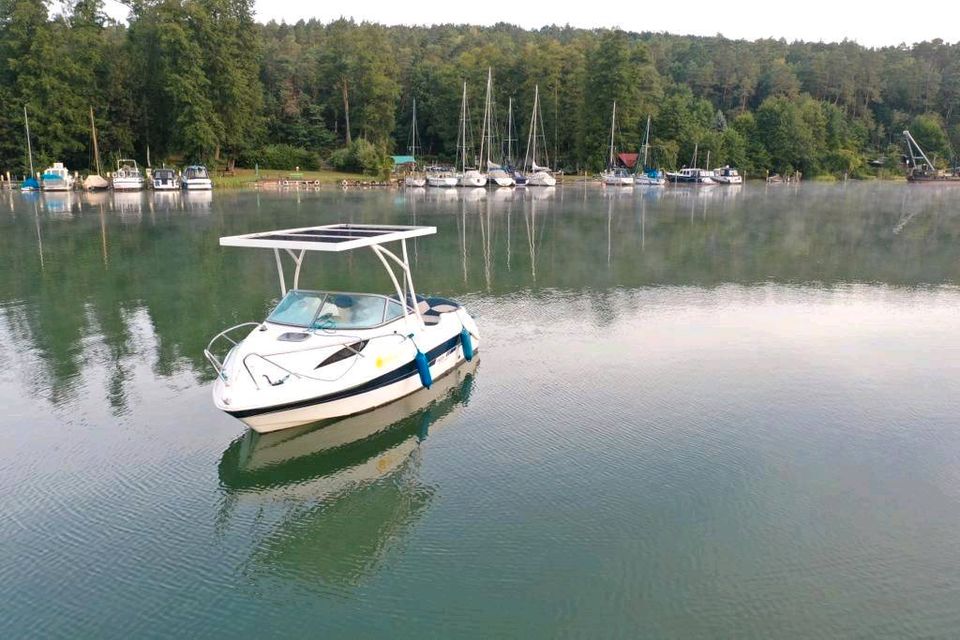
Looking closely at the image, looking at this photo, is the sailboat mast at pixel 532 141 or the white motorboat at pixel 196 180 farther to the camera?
the sailboat mast at pixel 532 141

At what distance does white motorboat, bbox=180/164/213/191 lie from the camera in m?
70.4

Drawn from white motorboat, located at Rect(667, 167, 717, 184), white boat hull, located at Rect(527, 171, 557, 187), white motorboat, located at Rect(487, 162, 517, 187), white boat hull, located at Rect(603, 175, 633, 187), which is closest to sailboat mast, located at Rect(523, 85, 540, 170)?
white motorboat, located at Rect(487, 162, 517, 187)

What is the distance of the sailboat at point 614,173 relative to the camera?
8894 centimetres

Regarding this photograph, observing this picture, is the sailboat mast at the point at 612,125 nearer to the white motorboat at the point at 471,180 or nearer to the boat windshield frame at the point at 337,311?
the white motorboat at the point at 471,180

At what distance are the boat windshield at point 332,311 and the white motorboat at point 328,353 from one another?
0.05ft

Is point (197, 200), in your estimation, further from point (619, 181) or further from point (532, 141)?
point (532, 141)

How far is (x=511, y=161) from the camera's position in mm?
103250

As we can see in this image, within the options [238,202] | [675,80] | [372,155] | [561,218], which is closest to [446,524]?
[561,218]

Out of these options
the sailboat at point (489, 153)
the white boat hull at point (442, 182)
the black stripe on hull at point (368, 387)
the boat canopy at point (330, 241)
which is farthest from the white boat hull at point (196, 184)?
the black stripe on hull at point (368, 387)

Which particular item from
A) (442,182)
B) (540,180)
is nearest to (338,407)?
(442,182)

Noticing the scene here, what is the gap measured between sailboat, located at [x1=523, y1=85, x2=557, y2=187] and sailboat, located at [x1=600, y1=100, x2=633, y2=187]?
664 centimetres

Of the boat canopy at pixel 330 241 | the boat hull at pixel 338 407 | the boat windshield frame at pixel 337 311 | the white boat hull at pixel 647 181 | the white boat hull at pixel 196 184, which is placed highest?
the white boat hull at pixel 196 184

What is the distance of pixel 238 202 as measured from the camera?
58.0 metres

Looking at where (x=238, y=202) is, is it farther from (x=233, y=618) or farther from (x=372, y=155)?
(x=233, y=618)
